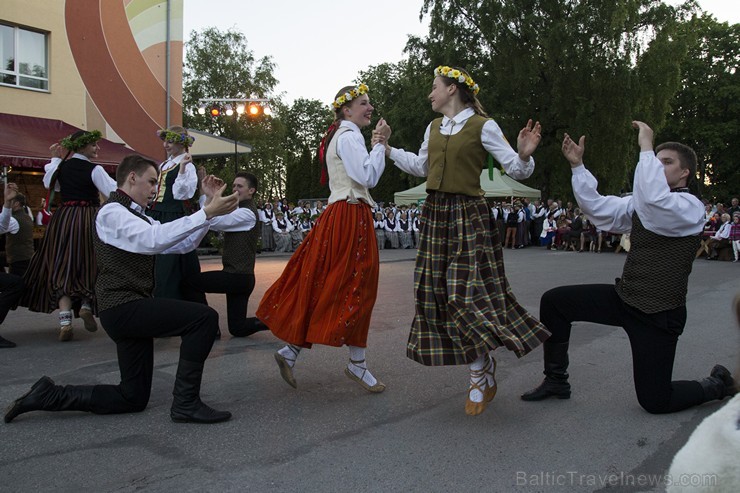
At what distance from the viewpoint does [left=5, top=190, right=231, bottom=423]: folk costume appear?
3.42 meters

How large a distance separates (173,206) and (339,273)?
7.78ft

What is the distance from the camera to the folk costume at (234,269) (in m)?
5.65

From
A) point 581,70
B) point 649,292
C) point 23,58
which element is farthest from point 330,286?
Answer: point 581,70

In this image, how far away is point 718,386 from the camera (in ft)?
12.3

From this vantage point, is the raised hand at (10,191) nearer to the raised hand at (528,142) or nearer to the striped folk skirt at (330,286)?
the striped folk skirt at (330,286)

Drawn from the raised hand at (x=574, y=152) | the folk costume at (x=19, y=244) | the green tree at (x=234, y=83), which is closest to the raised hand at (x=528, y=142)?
the raised hand at (x=574, y=152)

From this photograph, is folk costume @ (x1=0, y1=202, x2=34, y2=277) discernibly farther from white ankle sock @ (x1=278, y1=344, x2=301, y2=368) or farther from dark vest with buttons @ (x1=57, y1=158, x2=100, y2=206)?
white ankle sock @ (x1=278, y1=344, x2=301, y2=368)

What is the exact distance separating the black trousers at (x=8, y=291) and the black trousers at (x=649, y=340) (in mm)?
4625

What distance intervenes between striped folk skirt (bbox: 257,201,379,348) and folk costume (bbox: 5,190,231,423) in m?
0.59

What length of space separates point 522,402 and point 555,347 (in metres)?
0.40

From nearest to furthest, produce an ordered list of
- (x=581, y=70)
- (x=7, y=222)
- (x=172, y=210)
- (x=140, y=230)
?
(x=140, y=230)
(x=172, y=210)
(x=7, y=222)
(x=581, y=70)

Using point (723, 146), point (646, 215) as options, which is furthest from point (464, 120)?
point (723, 146)

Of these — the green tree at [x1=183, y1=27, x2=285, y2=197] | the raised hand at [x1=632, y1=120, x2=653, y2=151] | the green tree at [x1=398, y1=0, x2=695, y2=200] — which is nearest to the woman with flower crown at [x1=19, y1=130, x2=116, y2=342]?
the raised hand at [x1=632, y1=120, x2=653, y2=151]

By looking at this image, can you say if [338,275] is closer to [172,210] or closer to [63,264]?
[172,210]
